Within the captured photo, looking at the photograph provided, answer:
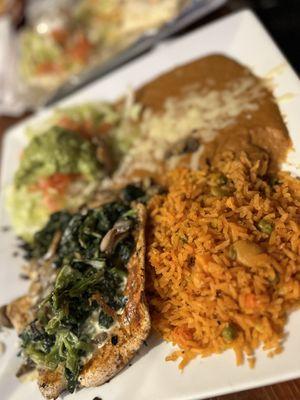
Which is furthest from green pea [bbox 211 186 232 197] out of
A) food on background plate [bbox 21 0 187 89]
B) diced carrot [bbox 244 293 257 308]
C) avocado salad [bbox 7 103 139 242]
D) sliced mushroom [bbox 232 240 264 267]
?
food on background plate [bbox 21 0 187 89]

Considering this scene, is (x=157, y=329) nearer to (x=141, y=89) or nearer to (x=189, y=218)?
(x=189, y=218)

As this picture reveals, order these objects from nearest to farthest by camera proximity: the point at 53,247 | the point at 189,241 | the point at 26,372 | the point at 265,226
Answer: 1. the point at 265,226
2. the point at 189,241
3. the point at 26,372
4. the point at 53,247

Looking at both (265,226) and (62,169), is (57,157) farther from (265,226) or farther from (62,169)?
(265,226)

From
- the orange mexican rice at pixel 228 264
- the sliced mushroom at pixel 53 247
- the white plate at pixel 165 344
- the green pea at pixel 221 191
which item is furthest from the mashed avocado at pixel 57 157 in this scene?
the green pea at pixel 221 191

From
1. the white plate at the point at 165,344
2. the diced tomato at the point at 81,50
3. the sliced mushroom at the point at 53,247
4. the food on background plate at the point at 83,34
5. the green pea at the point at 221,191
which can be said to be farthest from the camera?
the diced tomato at the point at 81,50

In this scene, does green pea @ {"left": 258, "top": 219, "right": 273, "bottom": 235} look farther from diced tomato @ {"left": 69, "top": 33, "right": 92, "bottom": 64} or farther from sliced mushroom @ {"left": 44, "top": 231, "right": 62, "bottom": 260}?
diced tomato @ {"left": 69, "top": 33, "right": 92, "bottom": 64}

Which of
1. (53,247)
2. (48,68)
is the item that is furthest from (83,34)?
(53,247)

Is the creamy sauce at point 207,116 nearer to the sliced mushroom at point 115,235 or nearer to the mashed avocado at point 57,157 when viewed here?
the mashed avocado at point 57,157
